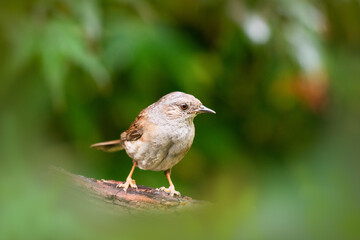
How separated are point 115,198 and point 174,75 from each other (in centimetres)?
332

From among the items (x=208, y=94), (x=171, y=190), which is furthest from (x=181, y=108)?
(x=208, y=94)

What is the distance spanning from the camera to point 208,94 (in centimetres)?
468

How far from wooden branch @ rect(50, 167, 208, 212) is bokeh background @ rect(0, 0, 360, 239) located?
1727 mm

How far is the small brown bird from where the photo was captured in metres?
1.14

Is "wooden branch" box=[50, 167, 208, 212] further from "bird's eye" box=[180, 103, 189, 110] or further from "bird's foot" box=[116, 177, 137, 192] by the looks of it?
"bird's eye" box=[180, 103, 189, 110]

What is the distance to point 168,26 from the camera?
5.02 m

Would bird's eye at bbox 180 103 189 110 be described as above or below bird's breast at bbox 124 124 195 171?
above

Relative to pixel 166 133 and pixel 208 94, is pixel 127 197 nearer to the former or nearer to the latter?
pixel 166 133

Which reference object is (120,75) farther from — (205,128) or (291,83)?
(291,83)

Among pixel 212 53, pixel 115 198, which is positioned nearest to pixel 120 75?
pixel 212 53

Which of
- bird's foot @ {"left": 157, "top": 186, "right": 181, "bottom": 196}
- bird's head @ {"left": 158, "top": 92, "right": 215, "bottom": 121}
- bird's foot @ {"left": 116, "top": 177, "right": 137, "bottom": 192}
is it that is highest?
bird's head @ {"left": 158, "top": 92, "right": 215, "bottom": 121}

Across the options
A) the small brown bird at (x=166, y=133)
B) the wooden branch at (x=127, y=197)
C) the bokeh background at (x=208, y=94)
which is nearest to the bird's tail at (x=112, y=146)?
the small brown bird at (x=166, y=133)

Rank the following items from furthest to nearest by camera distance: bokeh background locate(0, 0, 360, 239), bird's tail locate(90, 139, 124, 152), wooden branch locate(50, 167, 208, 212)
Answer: bokeh background locate(0, 0, 360, 239)
bird's tail locate(90, 139, 124, 152)
wooden branch locate(50, 167, 208, 212)

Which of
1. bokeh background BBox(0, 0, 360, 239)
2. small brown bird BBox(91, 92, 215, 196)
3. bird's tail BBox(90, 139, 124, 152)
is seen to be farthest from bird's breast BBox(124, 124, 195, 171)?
bokeh background BBox(0, 0, 360, 239)
